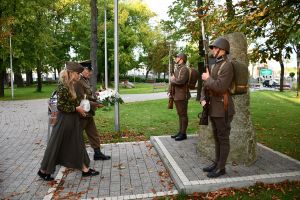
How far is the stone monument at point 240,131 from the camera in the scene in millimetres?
7004

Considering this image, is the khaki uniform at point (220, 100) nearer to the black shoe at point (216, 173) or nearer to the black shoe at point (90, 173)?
the black shoe at point (216, 173)

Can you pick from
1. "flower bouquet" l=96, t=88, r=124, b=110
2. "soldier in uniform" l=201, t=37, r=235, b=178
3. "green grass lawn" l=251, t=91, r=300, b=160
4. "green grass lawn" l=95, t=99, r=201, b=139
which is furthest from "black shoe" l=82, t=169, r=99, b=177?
"green grass lawn" l=251, t=91, r=300, b=160

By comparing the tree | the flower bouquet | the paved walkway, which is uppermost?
the tree

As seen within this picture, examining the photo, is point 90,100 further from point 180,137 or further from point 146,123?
point 146,123

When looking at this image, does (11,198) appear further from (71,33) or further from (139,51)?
(139,51)

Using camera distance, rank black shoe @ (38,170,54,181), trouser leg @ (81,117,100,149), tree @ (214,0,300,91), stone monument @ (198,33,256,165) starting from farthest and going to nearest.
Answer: tree @ (214,0,300,91) < trouser leg @ (81,117,100,149) < stone monument @ (198,33,256,165) < black shoe @ (38,170,54,181)

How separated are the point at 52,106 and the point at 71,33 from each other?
39.8 metres

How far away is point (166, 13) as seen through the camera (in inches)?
846

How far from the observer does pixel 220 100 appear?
237 inches

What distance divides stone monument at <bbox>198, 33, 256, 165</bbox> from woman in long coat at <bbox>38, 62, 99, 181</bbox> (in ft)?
8.70

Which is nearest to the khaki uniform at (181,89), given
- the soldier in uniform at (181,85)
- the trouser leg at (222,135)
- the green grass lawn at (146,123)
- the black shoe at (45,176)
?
the soldier in uniform at (181,85)

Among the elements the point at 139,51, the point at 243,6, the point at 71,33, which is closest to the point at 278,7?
the point at 243,6

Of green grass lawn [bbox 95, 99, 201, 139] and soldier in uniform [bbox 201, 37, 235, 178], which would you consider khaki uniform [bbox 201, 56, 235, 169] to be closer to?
soldier in uniform [bbox 201, 37, 235, 178]

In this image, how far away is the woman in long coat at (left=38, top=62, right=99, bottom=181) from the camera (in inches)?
252
